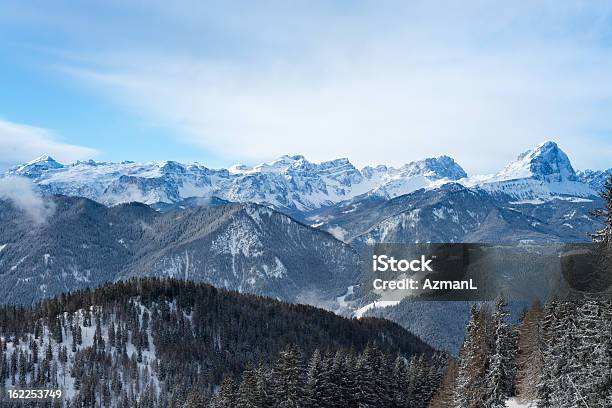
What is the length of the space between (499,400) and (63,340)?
171866 mm

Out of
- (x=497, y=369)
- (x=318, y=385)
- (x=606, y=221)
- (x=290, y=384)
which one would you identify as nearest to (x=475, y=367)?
(x=497, y=369)

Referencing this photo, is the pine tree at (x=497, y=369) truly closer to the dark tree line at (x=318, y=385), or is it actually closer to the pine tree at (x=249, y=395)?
the dark tree line at (x=318, y=385)

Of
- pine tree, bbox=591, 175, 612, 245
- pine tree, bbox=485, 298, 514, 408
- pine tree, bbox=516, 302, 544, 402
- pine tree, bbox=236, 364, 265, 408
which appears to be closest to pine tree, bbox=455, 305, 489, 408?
pine tree, bbox=485, 298, 514, 408

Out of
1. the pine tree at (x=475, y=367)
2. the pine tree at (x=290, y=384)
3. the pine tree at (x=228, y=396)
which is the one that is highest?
the pine tree at (x=475, y=367)

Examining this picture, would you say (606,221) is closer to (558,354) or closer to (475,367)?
(558,354)

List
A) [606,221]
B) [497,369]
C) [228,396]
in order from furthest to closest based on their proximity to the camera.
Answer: [228,396], [497,369], [606,221]

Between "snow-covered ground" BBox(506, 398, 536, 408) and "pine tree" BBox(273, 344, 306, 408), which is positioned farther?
"pine tree" BBox(273, 344, 306, 408)

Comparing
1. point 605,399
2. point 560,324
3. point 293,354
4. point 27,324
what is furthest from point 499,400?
point 27,324

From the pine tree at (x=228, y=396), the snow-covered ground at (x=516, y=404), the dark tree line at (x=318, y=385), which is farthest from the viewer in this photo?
the pine tree at (x=228, y=396)

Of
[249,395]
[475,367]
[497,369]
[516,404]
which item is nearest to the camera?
[497,369]

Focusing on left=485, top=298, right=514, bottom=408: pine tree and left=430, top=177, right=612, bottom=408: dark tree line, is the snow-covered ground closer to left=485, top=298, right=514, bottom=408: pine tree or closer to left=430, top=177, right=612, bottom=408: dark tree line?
left=430, top=177, right=612, bottom=408: dark tree line

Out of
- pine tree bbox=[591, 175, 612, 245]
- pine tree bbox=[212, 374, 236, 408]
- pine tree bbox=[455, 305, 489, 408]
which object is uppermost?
pine tree bbox=[591, 175, 612, 245]

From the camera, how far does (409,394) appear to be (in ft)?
307

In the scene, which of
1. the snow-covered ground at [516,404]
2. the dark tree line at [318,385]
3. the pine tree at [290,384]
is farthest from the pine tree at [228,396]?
the snow-covered ground at [516,404]
